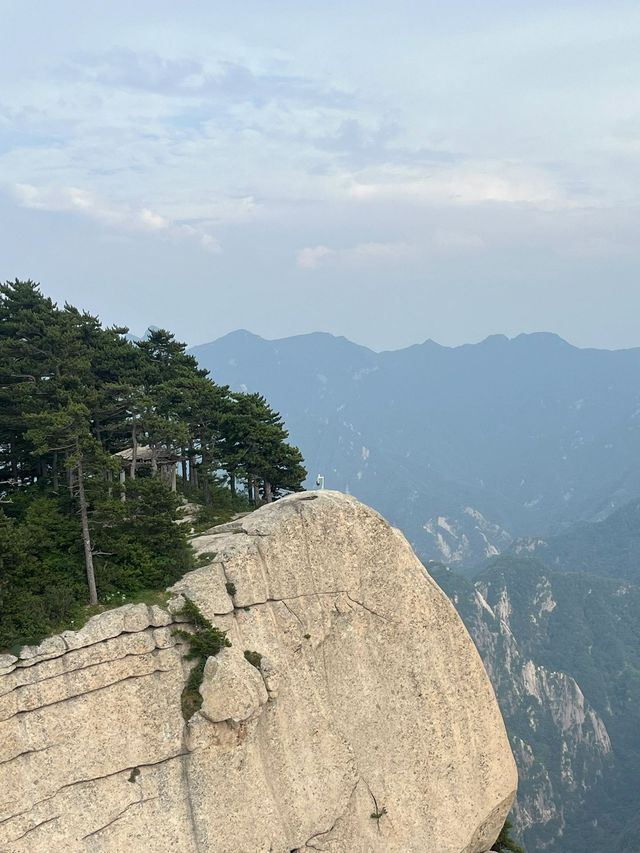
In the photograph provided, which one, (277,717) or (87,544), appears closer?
(87,544)

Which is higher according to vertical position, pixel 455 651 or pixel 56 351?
pixel 56 351

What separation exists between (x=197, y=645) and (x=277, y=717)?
19.0 feet

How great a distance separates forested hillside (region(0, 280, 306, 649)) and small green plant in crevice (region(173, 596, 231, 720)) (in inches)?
96.1

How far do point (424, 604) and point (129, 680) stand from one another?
1751cm

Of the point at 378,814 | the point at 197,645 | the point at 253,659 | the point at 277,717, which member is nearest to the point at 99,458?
the point at 197,645

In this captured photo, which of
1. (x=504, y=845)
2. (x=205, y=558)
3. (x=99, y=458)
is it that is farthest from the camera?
(x=504, y=845)

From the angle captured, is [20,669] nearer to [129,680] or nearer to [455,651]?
[129,680]

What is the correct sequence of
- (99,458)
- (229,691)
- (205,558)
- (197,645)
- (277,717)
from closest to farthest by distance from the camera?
(229,691) → (197,645) → (277,717) → (99,458) → (205,558)

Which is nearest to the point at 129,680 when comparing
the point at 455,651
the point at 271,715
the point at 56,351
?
the point at 271,715

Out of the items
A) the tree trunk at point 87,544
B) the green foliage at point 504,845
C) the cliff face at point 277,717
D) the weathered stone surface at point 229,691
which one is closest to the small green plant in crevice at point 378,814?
the cliff face at point 277,717

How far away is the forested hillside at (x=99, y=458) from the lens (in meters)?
35.4

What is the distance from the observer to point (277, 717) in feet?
120

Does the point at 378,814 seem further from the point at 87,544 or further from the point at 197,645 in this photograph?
the point at 87,544

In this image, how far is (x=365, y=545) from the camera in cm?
4228
